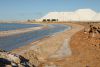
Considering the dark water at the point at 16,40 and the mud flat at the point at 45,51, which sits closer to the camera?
the mud flat at the point at 45,51

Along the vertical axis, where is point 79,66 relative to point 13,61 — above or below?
below

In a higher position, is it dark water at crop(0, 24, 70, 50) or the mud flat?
the mud flat

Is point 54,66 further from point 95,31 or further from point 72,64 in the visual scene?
point 95,31

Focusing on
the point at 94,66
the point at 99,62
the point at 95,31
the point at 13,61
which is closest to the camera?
the point at 13,61

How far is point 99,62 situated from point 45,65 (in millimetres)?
4423

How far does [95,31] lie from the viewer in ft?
158

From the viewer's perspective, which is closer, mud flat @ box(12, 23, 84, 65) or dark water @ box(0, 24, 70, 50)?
mud flat @ box(12, 23, 84, 65)

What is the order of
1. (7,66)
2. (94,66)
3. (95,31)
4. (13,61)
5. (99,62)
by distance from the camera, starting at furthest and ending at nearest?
(95,31), (99,62), (94,66), (13,61), (7,66)

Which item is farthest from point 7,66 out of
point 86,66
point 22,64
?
point 86,66

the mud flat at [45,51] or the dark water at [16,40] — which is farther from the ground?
the mud flat at [45,51]

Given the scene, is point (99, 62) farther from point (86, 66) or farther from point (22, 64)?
point (22, 64)

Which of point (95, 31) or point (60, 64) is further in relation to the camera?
point (95, 31)

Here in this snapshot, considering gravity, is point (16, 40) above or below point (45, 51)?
below

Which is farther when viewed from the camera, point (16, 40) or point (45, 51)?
point (16, 40)
